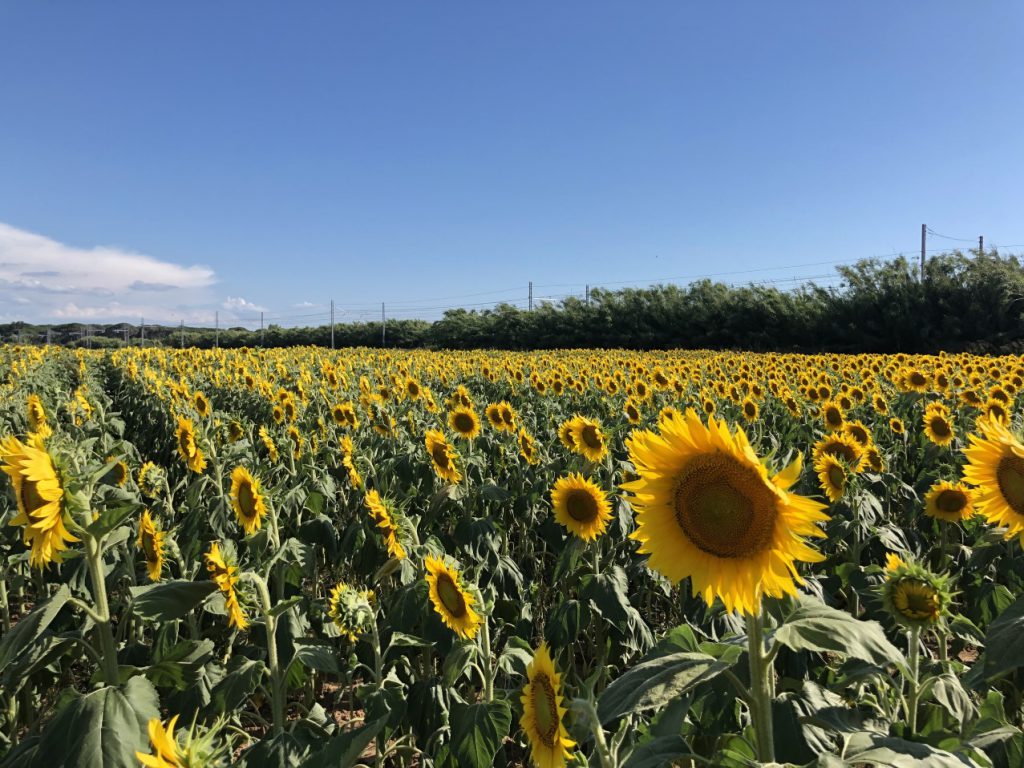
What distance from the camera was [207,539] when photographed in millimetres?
3842

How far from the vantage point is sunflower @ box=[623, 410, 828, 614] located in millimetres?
1211

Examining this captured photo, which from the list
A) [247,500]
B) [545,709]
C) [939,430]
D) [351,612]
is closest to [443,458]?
[247,500]

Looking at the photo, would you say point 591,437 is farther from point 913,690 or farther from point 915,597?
point 913,690

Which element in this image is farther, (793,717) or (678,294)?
(678,294)

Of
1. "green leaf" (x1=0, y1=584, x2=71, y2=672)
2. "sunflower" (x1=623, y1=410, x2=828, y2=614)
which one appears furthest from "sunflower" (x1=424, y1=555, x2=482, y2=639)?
"green leaf" (x1=0, y1=584, x2=71, y2=672)

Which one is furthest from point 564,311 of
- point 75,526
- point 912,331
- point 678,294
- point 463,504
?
point 75,526

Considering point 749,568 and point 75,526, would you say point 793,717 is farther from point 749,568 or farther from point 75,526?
point 75,526

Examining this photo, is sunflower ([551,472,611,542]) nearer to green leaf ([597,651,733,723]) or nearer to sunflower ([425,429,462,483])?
sunflower ([425,429,462,483])

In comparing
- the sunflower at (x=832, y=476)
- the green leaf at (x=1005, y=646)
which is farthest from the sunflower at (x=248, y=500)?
the sunflower at (x=832, y=476)

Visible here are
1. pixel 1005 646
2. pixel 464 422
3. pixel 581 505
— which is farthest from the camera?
pixel 464 422

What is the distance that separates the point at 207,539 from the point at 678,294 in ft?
112

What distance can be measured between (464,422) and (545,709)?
3496mm

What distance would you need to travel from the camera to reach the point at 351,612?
196 centimetres

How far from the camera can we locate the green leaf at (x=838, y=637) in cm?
101
